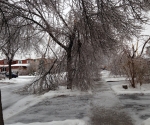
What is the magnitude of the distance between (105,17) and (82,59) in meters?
8.44

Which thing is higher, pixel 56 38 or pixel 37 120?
pixel 56 38

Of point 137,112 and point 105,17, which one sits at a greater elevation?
point 105,17

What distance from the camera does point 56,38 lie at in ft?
Result: 50.2

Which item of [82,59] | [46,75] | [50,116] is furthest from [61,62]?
[50,116]

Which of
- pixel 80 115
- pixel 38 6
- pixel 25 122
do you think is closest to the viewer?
pixel 38 6

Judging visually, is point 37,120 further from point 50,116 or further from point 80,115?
point 80,115

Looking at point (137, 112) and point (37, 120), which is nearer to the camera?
point (37, 120)

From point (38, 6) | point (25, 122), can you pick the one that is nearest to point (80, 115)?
point (25, 122)

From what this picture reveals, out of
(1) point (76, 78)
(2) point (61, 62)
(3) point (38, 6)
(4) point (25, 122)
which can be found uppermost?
(3) point (38, 6)

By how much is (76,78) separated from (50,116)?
6.24 meters

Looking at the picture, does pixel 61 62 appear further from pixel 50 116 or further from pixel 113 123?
pixel 113 123

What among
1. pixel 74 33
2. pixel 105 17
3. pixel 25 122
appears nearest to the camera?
pixel 105 17

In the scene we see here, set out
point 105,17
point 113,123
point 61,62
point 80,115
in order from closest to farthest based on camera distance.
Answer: point 105,17, point 113,123, point 80,115, point 61,62

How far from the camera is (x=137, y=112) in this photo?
8.66 metres
